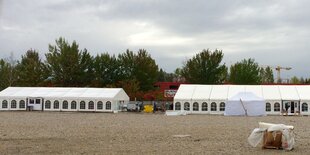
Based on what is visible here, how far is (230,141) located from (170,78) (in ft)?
367

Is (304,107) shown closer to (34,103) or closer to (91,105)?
(91,105)

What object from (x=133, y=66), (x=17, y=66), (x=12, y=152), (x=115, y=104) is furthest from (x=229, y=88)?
(x=17, y=66)

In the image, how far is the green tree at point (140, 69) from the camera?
257ft

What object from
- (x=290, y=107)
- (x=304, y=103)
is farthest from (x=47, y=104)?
(x=304, y=103)

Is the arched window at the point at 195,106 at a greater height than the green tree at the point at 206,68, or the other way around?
the green tree at the point at 206,68

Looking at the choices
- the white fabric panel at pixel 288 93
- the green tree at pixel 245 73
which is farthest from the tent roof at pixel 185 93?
the green tree at pixel 245 73

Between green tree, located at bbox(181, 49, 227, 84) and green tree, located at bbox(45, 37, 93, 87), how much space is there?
16738 mm

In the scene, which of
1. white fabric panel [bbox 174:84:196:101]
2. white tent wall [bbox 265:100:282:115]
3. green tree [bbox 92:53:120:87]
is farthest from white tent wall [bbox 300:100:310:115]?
green tree [bbox 92:53:120:87]

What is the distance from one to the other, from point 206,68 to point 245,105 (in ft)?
105

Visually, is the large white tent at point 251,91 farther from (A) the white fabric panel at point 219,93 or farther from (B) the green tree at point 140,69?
(B) the green tree at point 140,69

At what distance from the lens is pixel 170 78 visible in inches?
5108

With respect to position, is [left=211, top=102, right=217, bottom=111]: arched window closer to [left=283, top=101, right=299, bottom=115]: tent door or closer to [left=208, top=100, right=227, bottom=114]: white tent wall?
[left=208, top=100, right=227, bottom=114]: white tent wall

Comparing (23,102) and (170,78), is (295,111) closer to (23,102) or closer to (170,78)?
(23,102)

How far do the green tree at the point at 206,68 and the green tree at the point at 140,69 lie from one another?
6352 millimetres
